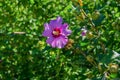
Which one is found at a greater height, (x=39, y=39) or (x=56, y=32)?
(x=56, y=32)

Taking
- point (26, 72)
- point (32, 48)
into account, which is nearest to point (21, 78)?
point (26, 72)

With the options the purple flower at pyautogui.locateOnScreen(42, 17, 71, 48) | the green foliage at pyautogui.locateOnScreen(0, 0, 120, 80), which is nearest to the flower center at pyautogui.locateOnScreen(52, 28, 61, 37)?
the purple flower at pyautogui.locateOnScreen(42, 17, 71, 48)

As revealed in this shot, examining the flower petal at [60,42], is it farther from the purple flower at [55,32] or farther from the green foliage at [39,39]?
the green foliage at [39,39]

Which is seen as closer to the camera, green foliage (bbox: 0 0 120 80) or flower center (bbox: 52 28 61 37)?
flower center (bbox: 52 28 61 37)

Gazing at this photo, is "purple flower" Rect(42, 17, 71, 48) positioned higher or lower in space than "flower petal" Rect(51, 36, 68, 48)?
higher

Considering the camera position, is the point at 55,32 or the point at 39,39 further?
the point at 39,39

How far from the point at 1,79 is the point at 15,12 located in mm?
544

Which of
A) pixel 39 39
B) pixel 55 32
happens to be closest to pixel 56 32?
pixel 55 32

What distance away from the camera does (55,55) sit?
2.63 metres

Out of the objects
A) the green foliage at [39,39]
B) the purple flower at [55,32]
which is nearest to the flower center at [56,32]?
the purple flower at [55,32]

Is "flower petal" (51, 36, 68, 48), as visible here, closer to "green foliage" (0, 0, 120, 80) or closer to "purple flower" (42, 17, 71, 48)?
"purple flower" (42, 17, 71, 48)

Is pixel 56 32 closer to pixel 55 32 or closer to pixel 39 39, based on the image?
pixel 55 32

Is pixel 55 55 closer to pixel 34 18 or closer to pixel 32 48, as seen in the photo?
pixel 32 48

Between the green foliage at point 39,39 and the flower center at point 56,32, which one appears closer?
the flower center at point 56,32
